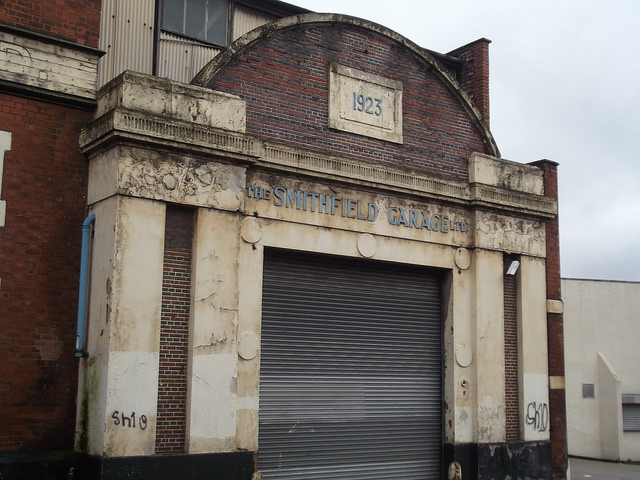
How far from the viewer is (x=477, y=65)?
17531 millimetres

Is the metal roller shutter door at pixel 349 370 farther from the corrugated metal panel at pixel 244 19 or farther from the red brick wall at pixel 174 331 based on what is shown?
the corrugated metal panel at pixel 244 19

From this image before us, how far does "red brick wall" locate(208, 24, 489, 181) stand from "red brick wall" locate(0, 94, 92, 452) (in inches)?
107

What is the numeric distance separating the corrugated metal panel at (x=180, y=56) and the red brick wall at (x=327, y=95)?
1805 mm

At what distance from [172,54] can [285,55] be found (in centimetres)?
219

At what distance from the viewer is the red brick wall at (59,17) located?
1115 centimetres

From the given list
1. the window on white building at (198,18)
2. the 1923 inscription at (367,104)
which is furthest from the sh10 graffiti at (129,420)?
the window on white building at (198,18)

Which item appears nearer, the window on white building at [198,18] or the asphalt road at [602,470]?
the window on white building at [198,18]

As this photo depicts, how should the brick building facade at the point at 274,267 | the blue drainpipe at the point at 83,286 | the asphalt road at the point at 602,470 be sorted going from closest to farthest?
the brick building facade at the point at 274,267 → the blue drainpipe at the point at 83,286 → the asphalt road at the point at 602,470

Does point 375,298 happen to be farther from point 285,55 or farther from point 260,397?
point 285,55

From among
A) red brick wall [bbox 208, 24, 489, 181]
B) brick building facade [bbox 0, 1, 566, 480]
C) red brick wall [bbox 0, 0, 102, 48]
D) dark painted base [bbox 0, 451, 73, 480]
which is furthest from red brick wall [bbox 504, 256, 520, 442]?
red brick wall [bbox 0, 0, 102, 48]

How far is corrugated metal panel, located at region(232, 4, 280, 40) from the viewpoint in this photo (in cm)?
1491

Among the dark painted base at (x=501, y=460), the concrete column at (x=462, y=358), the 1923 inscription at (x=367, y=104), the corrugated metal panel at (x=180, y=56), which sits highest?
the corrugated metal panel at (x=180, y=56)

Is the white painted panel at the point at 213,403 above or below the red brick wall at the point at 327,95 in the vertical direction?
below

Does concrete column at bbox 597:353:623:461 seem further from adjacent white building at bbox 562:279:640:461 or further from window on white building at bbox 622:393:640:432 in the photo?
window on white building at bbox 622:393:640:432
